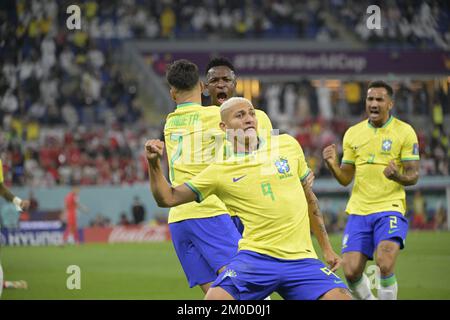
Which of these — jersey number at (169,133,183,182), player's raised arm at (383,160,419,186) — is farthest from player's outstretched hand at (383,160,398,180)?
jersey number at (169,133,183,182)

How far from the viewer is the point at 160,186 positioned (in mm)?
7047

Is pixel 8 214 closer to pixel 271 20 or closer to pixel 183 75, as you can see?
pixel 271 20

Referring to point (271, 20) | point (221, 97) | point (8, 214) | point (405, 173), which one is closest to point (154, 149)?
point (221, 97)

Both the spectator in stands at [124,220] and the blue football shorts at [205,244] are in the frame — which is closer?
the blue football shorts at [205,244]

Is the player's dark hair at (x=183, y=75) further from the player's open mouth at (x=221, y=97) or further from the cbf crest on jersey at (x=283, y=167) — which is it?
the cbf crest on jersey at (x=283, y=167)

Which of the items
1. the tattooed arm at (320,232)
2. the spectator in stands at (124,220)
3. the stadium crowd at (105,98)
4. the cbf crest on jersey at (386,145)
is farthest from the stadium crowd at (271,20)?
the tattooed arm at (320,232)

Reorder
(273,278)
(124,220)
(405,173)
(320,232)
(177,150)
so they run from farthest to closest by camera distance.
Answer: (124,220), (405,173), (177,150), (320,232), (273,278)

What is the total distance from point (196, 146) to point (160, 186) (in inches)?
65.6

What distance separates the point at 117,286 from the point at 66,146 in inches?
526

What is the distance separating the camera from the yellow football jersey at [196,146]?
862cm

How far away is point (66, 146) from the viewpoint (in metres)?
28.4

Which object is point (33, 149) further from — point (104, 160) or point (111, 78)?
point (111, 78)

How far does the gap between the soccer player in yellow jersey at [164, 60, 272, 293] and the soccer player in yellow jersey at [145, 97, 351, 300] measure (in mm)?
1219
